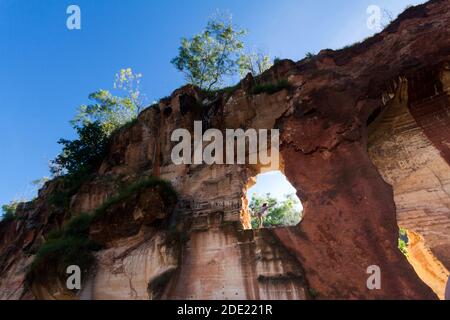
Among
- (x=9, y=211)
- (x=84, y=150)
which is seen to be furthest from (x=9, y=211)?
(x=84, y=150)

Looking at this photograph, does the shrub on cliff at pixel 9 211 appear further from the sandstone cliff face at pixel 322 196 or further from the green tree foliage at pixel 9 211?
the sandstone cliff face at pixel 322 196

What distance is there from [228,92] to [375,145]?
532 centimetres

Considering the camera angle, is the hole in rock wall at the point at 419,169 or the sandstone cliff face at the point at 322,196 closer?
the sandstone cliff face at the point at 322,196

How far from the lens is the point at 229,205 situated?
9852mm

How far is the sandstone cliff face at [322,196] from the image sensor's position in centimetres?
778

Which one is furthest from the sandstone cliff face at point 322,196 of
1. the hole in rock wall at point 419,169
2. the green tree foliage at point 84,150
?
the green tree foliage at point 84,150

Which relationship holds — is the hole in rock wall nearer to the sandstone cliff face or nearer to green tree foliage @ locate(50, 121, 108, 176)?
the sandstone cliff face

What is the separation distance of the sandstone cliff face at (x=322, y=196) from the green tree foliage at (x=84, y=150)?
17.2ft

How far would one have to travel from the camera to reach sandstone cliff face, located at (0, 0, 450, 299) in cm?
778

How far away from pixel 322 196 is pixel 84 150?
11.7 meters

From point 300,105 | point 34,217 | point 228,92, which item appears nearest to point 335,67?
point 300,105

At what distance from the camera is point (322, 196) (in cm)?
858

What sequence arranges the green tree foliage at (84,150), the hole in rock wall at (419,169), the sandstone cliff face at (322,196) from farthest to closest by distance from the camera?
the green tree foliage at (84,150) < the hole in rock wall at (419,169) < the sandstone cliff face at (322,196)

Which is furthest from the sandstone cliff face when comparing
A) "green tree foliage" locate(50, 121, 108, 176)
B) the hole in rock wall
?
"green tree foliage" locate(50, 121, 108, 176)
